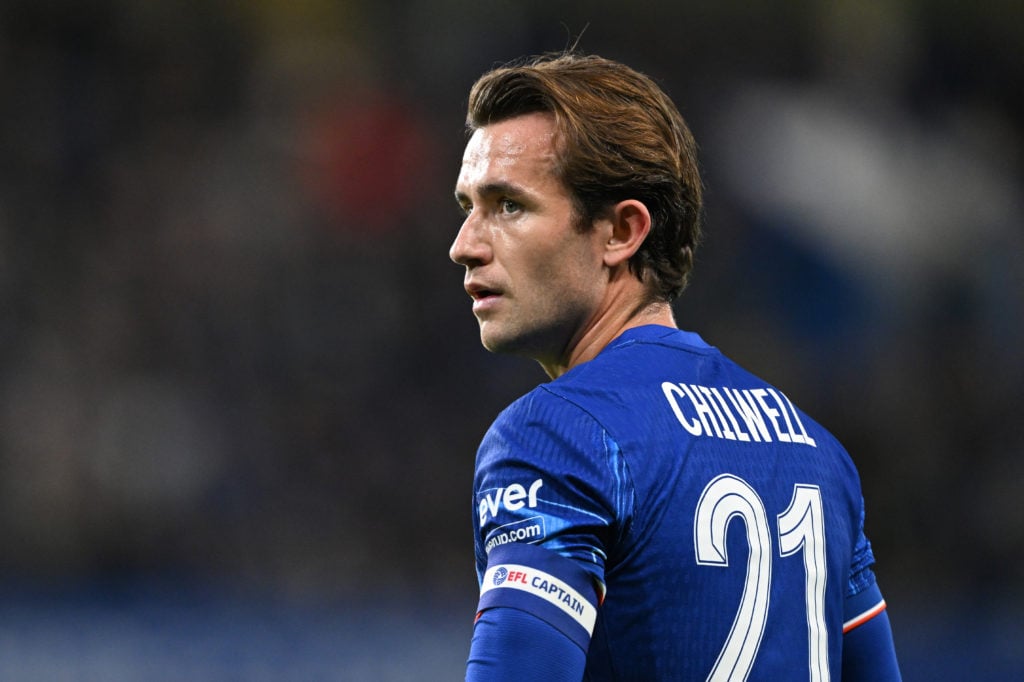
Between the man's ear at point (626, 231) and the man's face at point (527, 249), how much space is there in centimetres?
3

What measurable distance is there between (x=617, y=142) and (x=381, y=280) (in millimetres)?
7748

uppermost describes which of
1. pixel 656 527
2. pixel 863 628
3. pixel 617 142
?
pixel 617 142

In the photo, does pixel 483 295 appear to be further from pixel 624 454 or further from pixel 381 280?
pixel 381 280

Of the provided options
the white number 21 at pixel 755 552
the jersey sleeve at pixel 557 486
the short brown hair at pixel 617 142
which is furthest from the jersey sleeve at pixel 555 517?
the short brown hair at pixel 617 142

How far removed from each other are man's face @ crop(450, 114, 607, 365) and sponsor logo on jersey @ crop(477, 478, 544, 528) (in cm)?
42

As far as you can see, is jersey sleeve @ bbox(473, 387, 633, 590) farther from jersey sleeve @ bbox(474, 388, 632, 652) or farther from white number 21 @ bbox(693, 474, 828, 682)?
white number 21 @ bbox(693, 474, 828, 682)

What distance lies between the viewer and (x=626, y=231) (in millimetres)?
2195

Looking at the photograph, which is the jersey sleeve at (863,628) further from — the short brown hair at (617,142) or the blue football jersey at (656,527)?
the short brown hair at (617,142)

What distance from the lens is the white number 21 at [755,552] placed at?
5.96ft

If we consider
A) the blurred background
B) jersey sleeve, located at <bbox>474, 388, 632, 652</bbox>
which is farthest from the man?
the blurred background

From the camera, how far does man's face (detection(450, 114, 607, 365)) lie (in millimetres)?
2129

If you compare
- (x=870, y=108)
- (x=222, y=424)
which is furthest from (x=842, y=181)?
(x=222, y=424)

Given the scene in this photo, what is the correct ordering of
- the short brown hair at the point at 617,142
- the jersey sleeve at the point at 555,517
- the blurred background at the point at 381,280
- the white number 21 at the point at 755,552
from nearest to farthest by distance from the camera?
the jersey sleeve at the point at 555,517
the white number 21 at the point at 755,552
the short brown hair at the point at 617,142
the blurred background at the point at 381,280

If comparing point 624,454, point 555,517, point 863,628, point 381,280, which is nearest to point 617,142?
point 624,454
